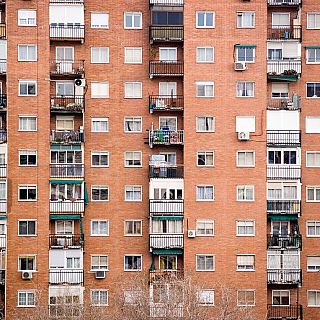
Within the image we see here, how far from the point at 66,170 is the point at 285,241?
13.4 m

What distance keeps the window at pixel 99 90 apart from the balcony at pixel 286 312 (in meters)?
15.7

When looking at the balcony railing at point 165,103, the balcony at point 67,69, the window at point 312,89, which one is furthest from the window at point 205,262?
the balcony at point 67,69

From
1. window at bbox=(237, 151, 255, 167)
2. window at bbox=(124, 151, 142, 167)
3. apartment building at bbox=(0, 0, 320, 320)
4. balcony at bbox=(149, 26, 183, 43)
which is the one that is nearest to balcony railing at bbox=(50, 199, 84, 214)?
apartment building at bbox=(0, 0, 320, 320)

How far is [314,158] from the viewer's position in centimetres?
7362

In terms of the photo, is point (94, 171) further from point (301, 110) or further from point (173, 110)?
point (301, 110)

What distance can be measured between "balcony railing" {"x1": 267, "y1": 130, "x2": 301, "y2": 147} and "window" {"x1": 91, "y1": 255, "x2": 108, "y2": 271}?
11.7 metres

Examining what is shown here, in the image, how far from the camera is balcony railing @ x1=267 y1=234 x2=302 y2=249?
72312mm

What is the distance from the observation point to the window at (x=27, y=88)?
7212cm

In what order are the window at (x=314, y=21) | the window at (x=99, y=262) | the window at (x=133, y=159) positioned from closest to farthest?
the window at (x=99, y=262) < the window at (x=133, y=159) < the window at (x=314, y=21)

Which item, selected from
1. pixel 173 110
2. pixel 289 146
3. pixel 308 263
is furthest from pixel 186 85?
pixel 308 263

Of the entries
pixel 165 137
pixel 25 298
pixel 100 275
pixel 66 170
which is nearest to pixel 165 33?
pixel 165 137

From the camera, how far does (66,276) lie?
71625 mm

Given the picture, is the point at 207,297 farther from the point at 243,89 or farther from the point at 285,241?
the point at 243,89

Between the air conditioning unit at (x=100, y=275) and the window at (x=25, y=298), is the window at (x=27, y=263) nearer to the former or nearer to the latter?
the window at (x=25, y=298)
